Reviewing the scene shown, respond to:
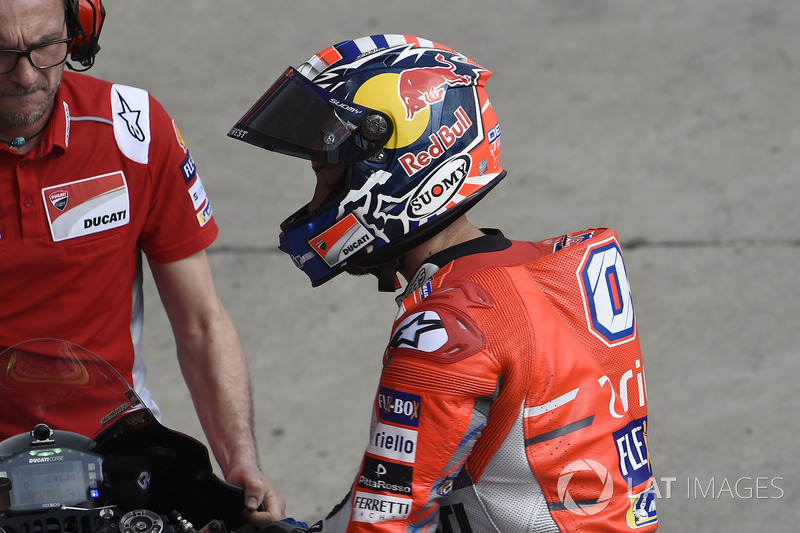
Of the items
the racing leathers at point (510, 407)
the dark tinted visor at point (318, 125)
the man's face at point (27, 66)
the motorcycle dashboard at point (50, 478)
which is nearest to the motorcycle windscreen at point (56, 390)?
the motorcycle dashboard at point (50, 478)

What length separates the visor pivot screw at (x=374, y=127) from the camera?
2.29 metres

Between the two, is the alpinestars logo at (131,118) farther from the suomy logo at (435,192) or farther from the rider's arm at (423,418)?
the rider's arm at (423,418)

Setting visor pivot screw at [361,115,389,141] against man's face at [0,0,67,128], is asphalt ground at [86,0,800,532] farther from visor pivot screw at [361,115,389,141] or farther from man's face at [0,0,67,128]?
visor pivot screw at [361,115,389,141]

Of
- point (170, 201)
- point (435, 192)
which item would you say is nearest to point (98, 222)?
point (170, 201)

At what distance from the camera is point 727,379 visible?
4926 mm

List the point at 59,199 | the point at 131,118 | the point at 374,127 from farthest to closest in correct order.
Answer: the point at 131,118 → the point at 59,199 → the point at 374,127

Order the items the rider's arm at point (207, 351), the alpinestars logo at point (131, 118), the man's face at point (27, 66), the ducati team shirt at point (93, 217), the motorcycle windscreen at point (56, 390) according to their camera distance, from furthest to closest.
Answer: the rider's arm at point (207, 351), the alpinestars logo at point (131, 118), the ducati team shirt at point (93, 217), the man's face at point (27, 66), the motorcycle windscreen at point (56, 390)

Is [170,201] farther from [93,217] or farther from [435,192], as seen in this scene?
[435,192]

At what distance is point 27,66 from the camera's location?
8.38 ft

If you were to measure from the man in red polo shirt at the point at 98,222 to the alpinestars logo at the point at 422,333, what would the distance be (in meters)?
0.73

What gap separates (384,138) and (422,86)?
16cm

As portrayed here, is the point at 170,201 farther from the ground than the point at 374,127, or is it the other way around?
the point at 374,127

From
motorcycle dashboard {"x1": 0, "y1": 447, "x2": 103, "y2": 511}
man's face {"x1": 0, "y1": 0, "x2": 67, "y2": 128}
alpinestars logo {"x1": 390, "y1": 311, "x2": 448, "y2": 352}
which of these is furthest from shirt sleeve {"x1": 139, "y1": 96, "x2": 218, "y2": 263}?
alpinestars logo {"x1": 390, "y1": 311, "x2": 448, "y2": 352}

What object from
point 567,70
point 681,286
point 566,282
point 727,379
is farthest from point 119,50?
point 566,282
